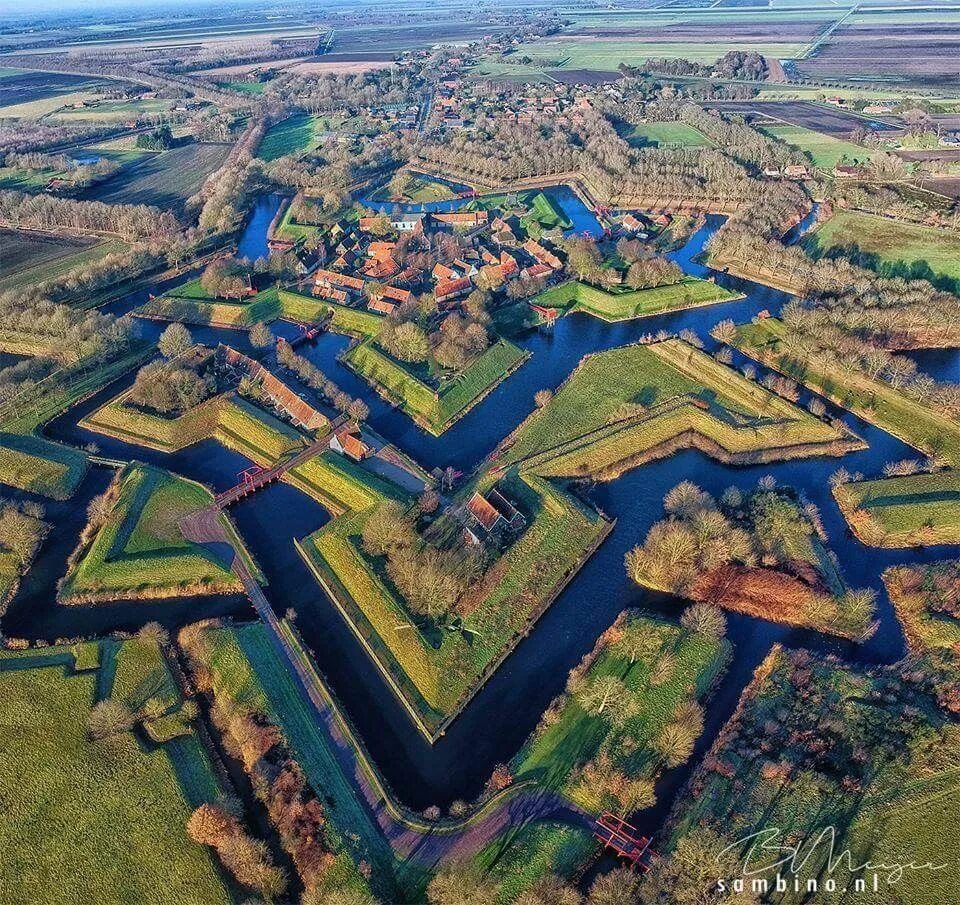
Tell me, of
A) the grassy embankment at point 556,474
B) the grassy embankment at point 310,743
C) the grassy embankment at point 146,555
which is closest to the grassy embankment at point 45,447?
the grassy embankment at point 146,555

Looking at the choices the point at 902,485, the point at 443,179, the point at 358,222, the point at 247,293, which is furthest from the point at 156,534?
the point at 443,179

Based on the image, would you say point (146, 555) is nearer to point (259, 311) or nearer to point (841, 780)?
point (259, 311)

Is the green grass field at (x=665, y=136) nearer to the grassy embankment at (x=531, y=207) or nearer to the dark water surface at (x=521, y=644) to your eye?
the grassy embankment at (x=531, y=207)

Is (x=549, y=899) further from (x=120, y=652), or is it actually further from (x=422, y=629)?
(x=120, y=652)

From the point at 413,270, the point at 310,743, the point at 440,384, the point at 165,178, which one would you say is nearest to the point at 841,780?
the point at 310,743

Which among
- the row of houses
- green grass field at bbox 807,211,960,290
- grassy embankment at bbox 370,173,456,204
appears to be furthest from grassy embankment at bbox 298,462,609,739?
grassy embankment at bbox 370,173,456,204

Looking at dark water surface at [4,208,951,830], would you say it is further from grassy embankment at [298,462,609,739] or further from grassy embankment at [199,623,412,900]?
grassy embankment at [199,623,412,900]
